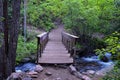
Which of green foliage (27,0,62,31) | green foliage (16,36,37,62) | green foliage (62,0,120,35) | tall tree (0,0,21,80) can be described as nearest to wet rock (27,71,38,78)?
tall tree (0,0,21,80)

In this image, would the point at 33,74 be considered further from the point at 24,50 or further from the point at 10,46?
the point at 24,50

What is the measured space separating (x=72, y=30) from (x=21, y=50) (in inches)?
177

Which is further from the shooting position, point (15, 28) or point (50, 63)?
point (50, 63)

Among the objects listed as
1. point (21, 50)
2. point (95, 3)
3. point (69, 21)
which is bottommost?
point (21, 50)

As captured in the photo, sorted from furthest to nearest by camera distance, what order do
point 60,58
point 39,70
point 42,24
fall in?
point 42,24, point 60,58, point 39,70

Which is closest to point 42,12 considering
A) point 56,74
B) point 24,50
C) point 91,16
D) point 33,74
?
point 91,16

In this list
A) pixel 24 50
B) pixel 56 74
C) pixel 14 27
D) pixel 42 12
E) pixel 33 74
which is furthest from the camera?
pixel 42 12

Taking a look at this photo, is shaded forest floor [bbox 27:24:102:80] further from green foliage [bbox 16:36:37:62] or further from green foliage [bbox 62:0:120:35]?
green foliage [bbox 62:0:120:35]

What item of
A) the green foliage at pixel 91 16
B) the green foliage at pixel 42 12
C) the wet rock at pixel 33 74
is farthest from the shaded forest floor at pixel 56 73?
the green foliage at pixel 42 12

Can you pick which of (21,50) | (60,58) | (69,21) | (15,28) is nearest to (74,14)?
(69,21)

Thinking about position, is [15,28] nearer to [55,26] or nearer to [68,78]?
[68,78]

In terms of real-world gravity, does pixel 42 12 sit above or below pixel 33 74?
above

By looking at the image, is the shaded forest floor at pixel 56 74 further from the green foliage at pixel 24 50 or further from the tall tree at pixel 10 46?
the green foliage at pixel 24 50

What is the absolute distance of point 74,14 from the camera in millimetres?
15406
